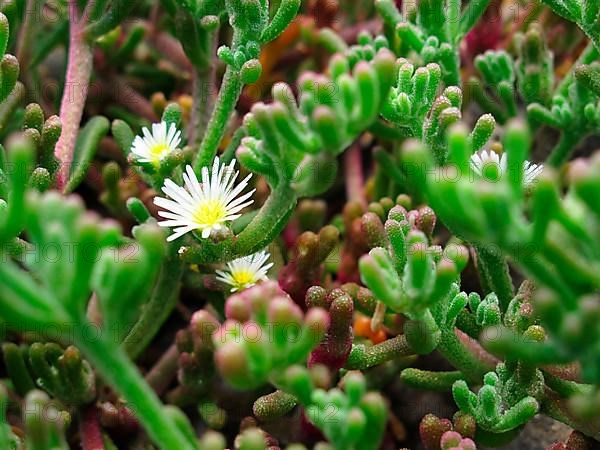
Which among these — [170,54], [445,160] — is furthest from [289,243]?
[170,54]

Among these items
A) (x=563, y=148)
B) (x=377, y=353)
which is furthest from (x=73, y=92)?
(x=563, y=148)

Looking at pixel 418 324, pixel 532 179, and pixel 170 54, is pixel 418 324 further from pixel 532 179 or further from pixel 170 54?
pixel 170 54

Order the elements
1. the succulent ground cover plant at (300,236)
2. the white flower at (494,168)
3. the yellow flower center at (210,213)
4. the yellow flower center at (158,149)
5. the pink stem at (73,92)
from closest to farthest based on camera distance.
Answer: the succulent ground cover plant at (300,236) → the white flower at (494,168) → the yellow flower center at (210,213) → the yellow flower center at (158,149) → the pink stem at (73,92)

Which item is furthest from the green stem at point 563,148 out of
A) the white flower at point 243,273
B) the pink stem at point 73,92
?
the pink stem at point 73,92

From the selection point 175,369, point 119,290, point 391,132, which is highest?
point 391,132

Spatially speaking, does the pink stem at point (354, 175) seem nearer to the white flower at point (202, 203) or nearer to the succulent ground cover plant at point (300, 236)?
the succulent ground cover plant at point (300, 236)
